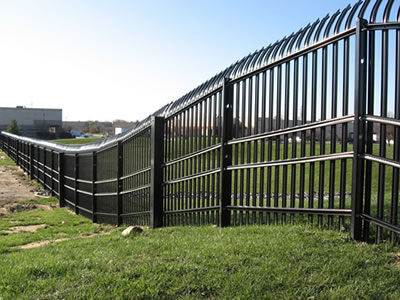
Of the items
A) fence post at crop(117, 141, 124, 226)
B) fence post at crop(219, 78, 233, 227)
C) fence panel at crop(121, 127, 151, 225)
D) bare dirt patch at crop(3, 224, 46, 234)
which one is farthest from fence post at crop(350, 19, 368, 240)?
bare dirt patch at crop(3, 224, 46, 234)

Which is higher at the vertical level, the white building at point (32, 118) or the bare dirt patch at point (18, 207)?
the white building at point (32, 118)

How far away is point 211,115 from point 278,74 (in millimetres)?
1461

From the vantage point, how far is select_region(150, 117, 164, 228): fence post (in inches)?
281

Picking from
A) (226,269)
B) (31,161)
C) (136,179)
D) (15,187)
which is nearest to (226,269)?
(226,269)

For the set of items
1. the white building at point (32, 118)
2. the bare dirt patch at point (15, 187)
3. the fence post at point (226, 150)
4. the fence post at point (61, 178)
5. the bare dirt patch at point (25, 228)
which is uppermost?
the white building at point (32, 118)

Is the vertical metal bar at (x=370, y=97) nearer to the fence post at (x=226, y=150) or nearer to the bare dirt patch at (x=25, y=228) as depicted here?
the fence post at (x=226, y=150)

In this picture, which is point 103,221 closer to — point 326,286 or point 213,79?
point 213,79

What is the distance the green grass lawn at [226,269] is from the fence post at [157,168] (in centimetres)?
232

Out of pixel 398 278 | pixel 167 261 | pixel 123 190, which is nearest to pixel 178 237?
pixel 167 261

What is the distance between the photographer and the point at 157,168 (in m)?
7.14

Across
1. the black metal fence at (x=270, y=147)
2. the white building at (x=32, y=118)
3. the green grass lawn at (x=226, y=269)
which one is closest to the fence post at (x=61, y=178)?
the black metal fence at (x=270, y=147)

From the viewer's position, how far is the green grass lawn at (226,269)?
3.06m

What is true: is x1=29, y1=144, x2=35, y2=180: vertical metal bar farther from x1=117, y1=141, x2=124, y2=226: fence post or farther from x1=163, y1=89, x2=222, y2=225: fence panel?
x1=163, y1=89, x2=222, y2=225: fence panel

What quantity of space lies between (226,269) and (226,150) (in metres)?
2.26
